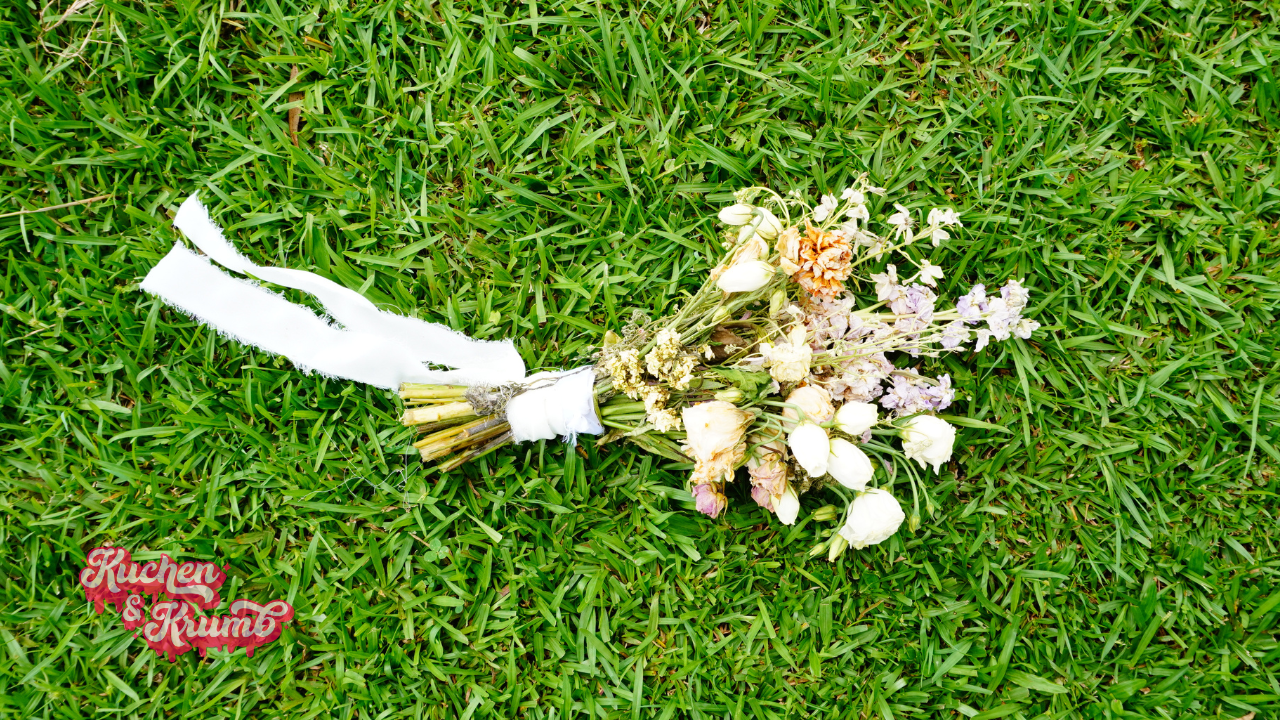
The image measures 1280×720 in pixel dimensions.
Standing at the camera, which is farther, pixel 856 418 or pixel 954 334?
pixel 954 334

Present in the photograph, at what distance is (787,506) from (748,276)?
0.49 m

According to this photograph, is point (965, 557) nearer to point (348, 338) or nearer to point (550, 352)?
point (550, 352)

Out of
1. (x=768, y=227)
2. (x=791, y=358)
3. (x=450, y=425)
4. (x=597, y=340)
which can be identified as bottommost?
(x=450, y=425)

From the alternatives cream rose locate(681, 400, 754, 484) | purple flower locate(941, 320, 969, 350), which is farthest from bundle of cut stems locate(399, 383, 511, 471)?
purple flower locate(941, 320, 969, 350)

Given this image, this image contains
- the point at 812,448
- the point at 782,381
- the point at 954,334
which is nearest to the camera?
the point at 812,448

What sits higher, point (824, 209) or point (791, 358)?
point (824, 209)

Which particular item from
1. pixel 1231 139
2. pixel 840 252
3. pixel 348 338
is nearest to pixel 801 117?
pixel 840 252

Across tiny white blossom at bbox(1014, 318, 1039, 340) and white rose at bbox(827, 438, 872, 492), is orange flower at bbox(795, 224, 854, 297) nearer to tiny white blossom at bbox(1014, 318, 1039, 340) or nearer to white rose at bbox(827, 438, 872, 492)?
white rose at bbox(827, 438, 872, 492)

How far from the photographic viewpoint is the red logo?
6.05 ft

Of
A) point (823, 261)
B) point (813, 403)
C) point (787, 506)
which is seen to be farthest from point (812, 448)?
point (823, 261)

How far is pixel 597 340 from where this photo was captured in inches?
76.3

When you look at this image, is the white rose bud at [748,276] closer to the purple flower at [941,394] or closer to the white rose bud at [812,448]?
the white rose bud at [812,448]

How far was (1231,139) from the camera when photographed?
201cm

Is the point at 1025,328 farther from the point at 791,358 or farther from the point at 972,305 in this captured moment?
the point at 791,358
